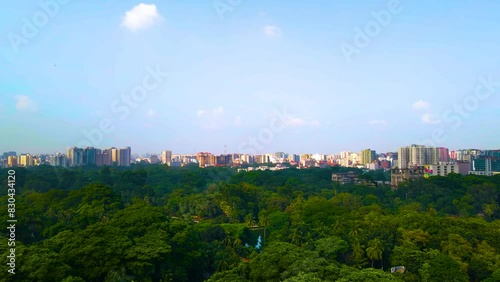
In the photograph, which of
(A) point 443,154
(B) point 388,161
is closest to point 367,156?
(B) point 388,161

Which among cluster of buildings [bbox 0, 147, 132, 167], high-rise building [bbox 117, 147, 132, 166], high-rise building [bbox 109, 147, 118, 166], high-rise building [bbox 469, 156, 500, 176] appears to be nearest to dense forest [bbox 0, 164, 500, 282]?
high-rise building [bbox 469, 156, 500, 176]

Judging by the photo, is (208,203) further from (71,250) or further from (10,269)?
(10,269)


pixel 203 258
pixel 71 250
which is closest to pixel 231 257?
pixel 203 258

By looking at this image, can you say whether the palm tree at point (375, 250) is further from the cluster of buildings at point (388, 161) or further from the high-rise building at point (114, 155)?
the high-rise building at point (114, 155)

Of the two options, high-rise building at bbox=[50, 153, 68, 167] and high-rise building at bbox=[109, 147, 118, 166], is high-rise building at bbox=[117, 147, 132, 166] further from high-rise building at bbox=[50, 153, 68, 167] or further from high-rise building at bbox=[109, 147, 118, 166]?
high-rise building at bbox=[50, 153, 68, 167]

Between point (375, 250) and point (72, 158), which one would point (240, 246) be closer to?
point (375, 250)

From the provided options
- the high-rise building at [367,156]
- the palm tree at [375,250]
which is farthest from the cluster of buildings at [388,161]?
the palm tree at [375,250]
